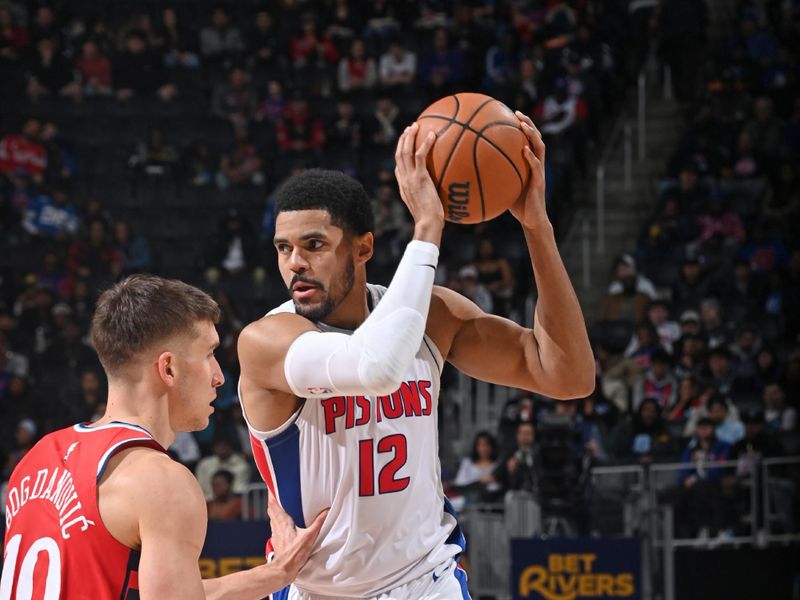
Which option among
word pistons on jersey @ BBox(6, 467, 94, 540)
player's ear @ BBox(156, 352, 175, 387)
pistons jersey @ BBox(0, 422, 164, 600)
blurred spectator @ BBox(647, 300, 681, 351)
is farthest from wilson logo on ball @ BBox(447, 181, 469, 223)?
blurred spectator @ BBox(647, 300, 681, 351)

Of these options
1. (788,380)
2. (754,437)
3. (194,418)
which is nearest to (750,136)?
(788,380)

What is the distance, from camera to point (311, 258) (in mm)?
3943

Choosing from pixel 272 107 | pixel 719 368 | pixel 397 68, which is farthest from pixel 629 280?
pixel 272 107

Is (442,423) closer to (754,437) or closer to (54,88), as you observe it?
(754,437)

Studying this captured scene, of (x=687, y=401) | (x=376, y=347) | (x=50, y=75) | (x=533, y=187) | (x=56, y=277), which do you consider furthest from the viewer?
(x=50, y=75)

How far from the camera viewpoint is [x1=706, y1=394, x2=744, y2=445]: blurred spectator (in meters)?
10.7

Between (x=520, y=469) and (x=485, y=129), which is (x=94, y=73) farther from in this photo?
(x=485, y=129)

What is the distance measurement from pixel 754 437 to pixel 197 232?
7032mm

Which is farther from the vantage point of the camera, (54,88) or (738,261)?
(54,88)

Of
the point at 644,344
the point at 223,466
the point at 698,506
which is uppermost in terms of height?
the point at 644,344

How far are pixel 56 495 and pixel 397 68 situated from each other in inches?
509

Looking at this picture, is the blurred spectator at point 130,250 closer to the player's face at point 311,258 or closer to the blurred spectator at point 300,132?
the blurred spectator at point 300,132

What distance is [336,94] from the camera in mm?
15492

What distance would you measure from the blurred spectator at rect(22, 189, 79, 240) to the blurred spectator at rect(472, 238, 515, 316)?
15.0 feet
